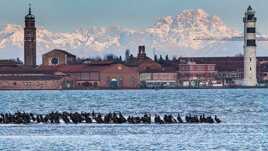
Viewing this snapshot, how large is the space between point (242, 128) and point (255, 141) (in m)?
10.9

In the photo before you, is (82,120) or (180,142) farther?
(82,120)

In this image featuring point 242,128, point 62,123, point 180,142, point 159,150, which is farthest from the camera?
point 62,123

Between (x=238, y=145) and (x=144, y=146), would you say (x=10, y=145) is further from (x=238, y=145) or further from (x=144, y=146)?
(x=238, y=145)

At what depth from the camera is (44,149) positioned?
62.5 meters

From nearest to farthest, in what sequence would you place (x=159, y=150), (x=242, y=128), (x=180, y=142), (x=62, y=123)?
(x=159, y=150) → (x=180, y=142) → (x=242, y=128) → (x=62, y=123)

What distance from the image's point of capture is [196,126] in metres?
78.9

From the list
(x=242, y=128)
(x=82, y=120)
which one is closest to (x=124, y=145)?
(x=242, y=128)

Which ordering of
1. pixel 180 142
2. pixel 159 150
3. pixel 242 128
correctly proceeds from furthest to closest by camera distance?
1. pixel 242 128
2. pixel 180 142
3. pixel 159 150

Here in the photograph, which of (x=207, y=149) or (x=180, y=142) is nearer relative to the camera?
(x=207, y=149)

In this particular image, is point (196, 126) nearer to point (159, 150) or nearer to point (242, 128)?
point (242, 128)

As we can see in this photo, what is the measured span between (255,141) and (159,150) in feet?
23.0

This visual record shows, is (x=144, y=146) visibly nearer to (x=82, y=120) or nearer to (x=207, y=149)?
(x=207, y=149)

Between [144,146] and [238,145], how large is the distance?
4.59m

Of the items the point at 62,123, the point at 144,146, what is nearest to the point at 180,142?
the point at 144,146
